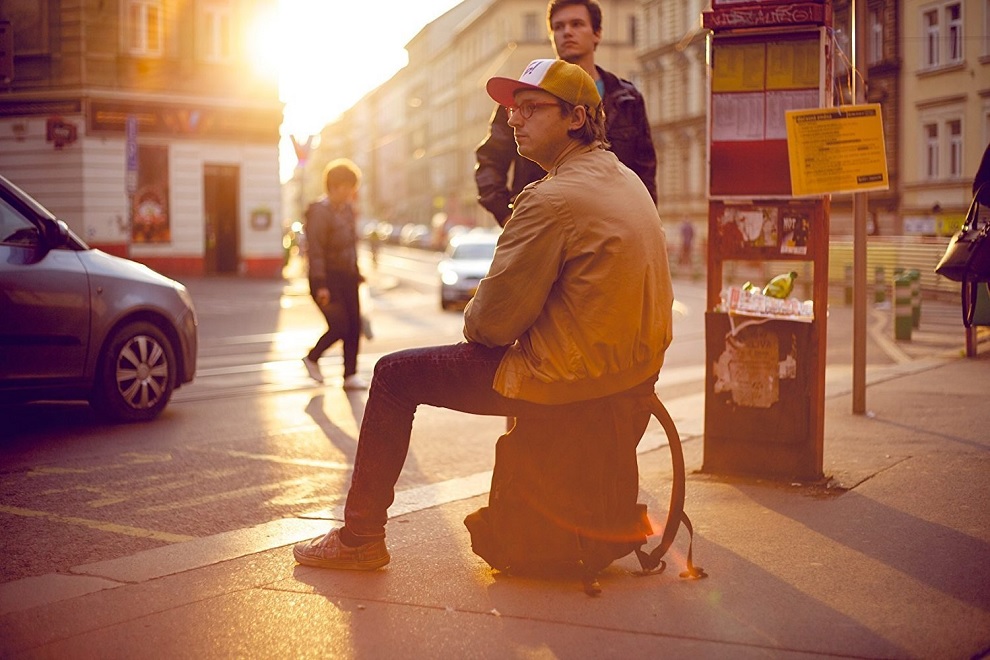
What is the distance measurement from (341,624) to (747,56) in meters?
3.60

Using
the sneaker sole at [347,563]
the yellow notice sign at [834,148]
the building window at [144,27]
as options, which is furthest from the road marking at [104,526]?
the building window at [144,27]

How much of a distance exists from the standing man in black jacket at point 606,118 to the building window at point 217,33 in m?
30.5

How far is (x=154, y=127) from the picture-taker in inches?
1353

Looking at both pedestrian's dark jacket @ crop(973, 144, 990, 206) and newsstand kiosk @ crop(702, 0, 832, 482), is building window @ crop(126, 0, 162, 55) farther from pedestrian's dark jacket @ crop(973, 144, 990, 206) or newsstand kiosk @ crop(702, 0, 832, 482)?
pedestrian's dark jacket @ crop(973, 144, 990, 206)

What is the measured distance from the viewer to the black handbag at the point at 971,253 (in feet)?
18.1

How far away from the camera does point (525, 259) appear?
4.21 m

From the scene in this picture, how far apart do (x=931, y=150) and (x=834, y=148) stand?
122 ft

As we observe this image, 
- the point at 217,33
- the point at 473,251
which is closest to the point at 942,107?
the point at 473,251

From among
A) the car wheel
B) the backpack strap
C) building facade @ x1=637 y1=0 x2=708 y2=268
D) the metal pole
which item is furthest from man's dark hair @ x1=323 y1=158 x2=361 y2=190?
building facade @ x1=637 y1=0 x2=708 y2=268

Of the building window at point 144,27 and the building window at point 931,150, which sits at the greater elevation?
the building window at point 144,27

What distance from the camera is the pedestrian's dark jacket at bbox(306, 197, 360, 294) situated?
10.9m

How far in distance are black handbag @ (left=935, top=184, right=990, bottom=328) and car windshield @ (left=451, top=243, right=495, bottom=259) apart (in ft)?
66.8

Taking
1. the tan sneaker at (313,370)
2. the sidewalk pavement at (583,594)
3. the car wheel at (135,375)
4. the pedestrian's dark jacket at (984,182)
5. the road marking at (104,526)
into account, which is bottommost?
the road marking at (104,526)

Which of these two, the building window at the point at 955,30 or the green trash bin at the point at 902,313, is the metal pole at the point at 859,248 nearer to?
the green trash bin at the point at 902,313
